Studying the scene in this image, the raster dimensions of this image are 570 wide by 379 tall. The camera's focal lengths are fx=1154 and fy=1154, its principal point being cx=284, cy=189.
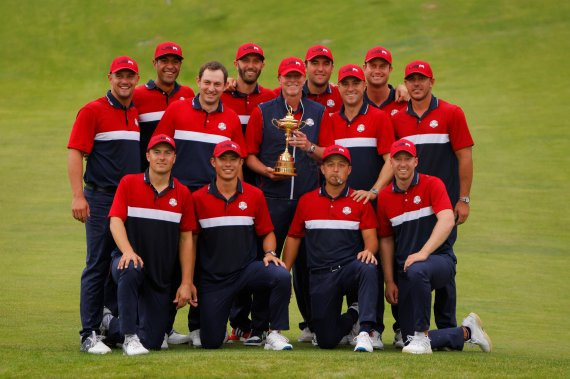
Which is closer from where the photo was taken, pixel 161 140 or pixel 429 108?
pixel 161 140

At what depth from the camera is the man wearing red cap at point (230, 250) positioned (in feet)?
31.0

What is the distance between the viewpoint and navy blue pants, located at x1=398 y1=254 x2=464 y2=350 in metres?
9.02

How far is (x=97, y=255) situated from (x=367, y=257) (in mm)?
2205

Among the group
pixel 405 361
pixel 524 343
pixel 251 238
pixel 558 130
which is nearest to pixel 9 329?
pixel 251 238

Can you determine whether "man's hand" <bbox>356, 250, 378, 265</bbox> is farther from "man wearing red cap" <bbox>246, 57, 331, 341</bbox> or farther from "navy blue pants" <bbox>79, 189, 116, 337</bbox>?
"navy blue pants" <bbox>79, 189, 116, 337</bbox>

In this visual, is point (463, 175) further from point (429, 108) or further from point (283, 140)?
point (283, 140)

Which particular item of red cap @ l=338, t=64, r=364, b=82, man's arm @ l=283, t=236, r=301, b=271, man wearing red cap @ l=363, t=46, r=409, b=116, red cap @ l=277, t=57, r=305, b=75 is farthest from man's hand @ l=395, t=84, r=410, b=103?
man's arm @ l=283, t=236, r=301, b=271

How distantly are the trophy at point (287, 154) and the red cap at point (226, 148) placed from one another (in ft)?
1.37

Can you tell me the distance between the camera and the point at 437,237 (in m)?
9.16

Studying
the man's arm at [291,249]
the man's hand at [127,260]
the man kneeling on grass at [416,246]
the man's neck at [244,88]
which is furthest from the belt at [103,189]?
the man kneeling on grass at [416,246]

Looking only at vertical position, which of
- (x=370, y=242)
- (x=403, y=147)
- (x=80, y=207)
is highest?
(x=403, y=147)

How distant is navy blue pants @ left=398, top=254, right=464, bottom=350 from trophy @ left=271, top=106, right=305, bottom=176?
50.0 inches

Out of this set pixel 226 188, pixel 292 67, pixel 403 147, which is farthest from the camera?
pixel 292 67

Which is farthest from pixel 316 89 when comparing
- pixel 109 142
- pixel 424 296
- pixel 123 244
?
pixel 123 244
